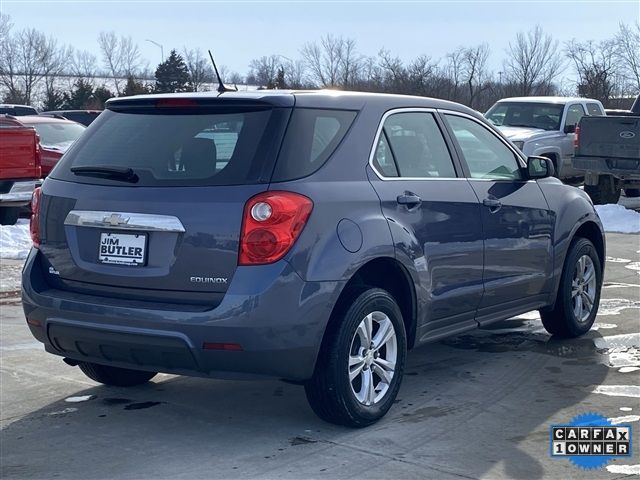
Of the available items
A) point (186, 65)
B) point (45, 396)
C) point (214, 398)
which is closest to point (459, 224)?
point (214, 398)

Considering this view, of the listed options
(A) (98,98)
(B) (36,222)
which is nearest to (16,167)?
(B) (36,222)

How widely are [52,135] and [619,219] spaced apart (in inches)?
391

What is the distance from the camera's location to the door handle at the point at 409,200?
5.33 metres

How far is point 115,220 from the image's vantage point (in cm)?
489

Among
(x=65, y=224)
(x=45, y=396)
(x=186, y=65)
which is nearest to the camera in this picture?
(x=65, y=224)

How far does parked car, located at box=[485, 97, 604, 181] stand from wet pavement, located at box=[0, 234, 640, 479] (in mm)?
11529

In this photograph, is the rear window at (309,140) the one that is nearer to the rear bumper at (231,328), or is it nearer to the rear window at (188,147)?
the rear window at (188,147)

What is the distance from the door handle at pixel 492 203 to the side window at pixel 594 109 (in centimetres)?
1430

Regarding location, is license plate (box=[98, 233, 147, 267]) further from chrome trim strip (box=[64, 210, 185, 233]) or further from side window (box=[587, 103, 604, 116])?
side window (box=[587, 103, 604, 116])

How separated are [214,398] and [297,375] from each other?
1144 mm

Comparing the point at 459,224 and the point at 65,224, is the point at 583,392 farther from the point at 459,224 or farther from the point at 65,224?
the point at 65,224

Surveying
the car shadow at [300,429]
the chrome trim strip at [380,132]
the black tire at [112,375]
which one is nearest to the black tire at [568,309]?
the car shadow at [300,429]

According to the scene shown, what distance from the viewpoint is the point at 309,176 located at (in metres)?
4.88

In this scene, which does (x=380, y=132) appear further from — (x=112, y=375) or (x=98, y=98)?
(x=98, y=98)
